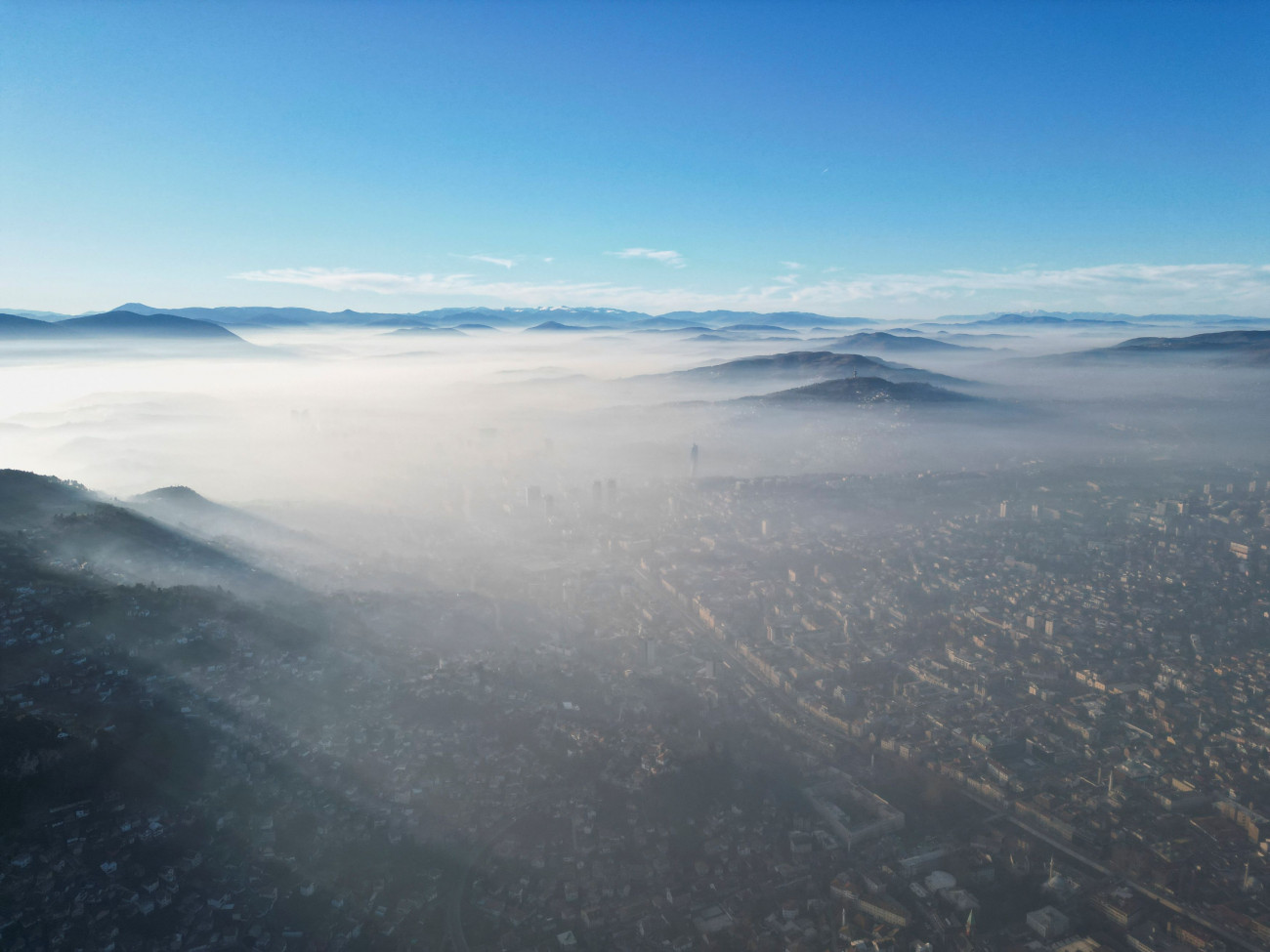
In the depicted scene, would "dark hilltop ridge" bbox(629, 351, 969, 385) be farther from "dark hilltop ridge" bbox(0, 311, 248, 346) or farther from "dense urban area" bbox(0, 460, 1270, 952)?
"dense urban area" bbox(0, 460, 1270, 952)

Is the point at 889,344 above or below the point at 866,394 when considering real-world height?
above

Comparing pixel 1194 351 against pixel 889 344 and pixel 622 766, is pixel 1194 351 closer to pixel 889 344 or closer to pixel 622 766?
pixel 889 344

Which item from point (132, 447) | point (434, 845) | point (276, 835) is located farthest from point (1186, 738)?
point (132, 447)

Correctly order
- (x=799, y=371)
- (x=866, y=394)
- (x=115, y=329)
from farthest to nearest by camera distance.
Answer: (x=799, y=371) → (x=115, y=329) → (x=866, y=394)

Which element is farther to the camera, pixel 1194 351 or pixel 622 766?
pixel 1194 351

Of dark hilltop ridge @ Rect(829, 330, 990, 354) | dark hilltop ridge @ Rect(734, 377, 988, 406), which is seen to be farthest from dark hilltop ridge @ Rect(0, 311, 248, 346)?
dark hilltop ridge @ Rect(829, 330, 990, 354)

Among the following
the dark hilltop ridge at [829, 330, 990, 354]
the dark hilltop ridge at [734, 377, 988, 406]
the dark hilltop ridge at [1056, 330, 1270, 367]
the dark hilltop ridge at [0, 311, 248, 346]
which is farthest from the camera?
the dark hilltop ridge at [829, 330, 990, 354]

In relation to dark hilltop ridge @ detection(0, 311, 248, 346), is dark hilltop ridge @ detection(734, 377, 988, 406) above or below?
below

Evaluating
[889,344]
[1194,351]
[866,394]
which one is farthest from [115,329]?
[1194,351]
